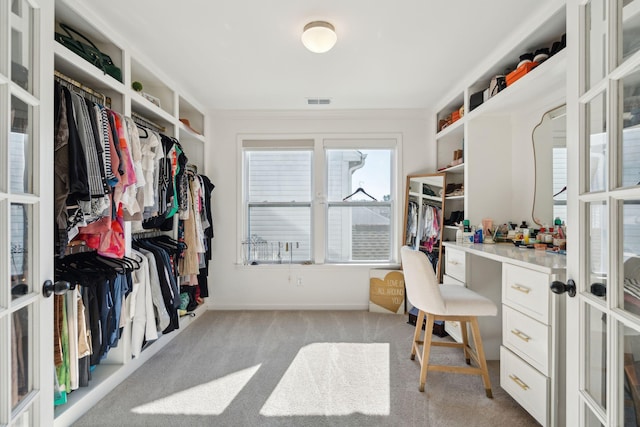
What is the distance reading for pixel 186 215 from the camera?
2705mm

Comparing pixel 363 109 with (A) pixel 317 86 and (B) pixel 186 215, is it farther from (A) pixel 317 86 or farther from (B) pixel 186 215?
(B) pixel 186 215

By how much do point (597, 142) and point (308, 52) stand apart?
6.22ft

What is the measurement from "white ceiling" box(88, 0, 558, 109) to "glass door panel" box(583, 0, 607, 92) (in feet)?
3.00

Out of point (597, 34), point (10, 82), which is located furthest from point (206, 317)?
point (597, 34)

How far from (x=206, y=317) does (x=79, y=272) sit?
5.94 feet

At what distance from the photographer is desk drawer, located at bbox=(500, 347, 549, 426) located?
1.49m

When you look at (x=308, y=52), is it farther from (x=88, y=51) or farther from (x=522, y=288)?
(x=522, y=288)

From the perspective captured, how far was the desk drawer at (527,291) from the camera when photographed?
4.94 feet

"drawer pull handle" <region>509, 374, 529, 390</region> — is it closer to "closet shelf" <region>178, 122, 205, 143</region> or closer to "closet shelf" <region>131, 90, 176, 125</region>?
"closet shelf" <region>131, 90, 176, 125</region>

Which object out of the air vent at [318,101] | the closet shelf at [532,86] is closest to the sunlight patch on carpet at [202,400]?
the air vent at [318,101]

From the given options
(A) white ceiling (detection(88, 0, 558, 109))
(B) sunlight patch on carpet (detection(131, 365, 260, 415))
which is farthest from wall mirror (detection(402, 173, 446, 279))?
(B) sunlight patch on carpet (detection(131, 365, 260, 415))

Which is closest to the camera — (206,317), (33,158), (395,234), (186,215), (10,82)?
(10,82)

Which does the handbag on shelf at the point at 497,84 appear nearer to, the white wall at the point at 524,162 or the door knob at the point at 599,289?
the white wall at the point at 524,162

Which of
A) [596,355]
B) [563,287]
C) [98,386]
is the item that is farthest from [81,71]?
[596,355]
